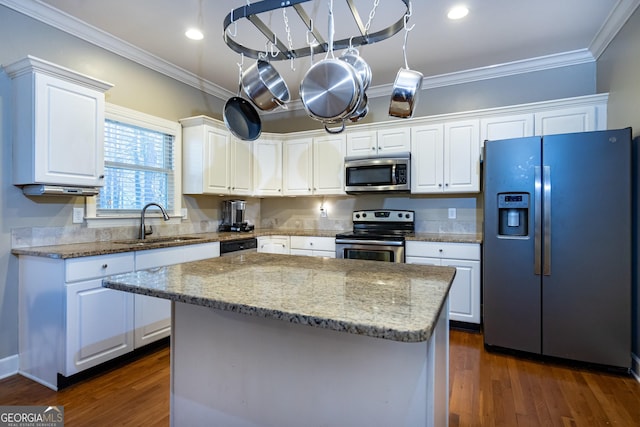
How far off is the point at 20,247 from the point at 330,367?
2.45 meters

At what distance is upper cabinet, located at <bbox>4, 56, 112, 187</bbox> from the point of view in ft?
7.12

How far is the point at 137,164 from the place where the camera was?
313cm

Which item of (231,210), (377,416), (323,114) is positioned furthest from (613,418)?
(231,210)

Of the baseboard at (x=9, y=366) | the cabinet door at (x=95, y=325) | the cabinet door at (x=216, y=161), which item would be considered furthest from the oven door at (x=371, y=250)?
the baseboard at (x=9, y=366)

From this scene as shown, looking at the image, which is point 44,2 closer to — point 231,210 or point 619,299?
point 231,210

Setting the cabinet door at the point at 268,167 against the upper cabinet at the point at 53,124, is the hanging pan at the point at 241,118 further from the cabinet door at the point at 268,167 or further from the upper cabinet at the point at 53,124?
the cabinet door at the point at 268,167

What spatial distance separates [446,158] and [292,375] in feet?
9.27

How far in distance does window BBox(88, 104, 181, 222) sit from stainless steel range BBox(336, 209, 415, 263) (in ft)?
6.00

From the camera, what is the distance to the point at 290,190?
Result: 4160mm

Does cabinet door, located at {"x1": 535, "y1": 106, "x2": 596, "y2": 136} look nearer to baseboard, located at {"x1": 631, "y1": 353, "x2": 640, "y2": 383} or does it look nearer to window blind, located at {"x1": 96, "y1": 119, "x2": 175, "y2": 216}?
baseboard, located at {"x1": 631, "y1": 353, "x2": 640, "y2": 383}

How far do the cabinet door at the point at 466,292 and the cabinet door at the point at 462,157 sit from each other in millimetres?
745

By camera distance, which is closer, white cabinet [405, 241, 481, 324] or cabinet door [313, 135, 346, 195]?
white cabinet [405, 241, 481, 324]

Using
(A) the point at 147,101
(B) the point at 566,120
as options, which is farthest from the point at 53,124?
(B) the point at 566,120

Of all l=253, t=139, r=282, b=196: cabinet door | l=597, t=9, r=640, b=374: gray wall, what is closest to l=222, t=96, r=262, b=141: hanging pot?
l=253, t=139, r=282, b=196: cabinet door
